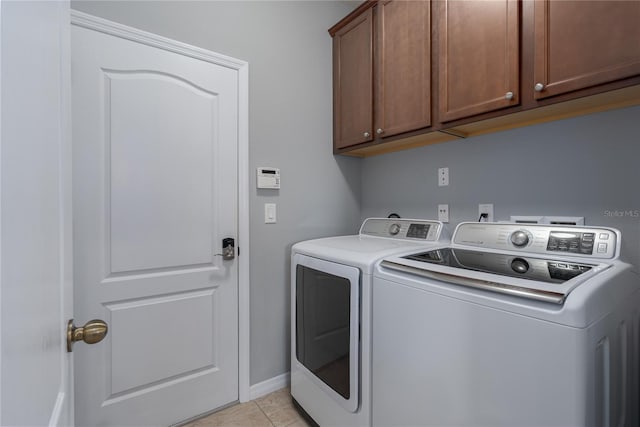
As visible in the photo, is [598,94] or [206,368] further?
[206,368]

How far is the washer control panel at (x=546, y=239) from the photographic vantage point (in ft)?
3.66

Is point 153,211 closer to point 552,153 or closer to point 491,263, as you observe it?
point 491,263

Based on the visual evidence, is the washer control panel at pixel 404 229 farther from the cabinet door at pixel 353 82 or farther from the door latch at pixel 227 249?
the door latch at pixel 227 249

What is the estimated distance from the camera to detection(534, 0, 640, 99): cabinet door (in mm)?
962

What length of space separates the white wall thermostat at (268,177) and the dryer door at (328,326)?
516 mm

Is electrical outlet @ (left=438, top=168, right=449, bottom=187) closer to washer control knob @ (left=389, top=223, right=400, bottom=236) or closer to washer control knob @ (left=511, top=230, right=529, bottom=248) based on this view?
washer control knob @ (left=389, top=223, right=400, bottom=236)

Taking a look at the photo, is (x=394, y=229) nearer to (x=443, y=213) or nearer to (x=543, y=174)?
(x=443, y=213)

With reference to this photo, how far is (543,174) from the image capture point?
1423 mm

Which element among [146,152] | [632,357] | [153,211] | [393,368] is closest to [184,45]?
[146,152]

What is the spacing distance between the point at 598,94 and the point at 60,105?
1658 millimetres

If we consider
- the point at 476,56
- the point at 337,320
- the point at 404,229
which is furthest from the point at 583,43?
the point at 337,320

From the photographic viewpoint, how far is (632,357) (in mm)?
1022

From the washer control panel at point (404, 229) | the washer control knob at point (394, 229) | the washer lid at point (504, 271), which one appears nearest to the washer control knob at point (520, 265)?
the washer lid at point (504, 271)

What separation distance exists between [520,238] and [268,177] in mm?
1416
